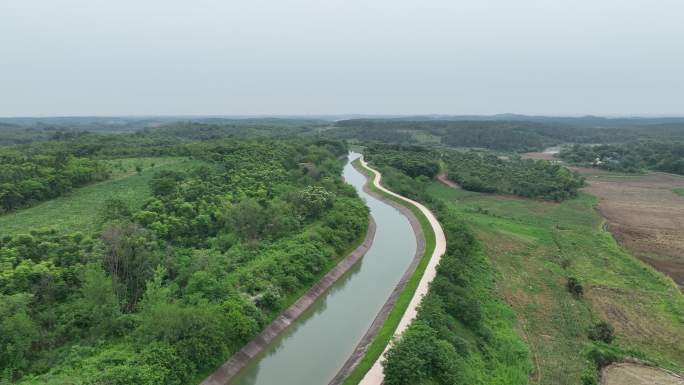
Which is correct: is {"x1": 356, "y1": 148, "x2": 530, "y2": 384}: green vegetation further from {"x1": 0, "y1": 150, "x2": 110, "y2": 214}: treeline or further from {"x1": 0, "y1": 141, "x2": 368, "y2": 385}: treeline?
{"x1": 0, "y1": 150, "x2": 110, "y2": 214}: treeline

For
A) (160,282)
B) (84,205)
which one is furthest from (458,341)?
(84,205)

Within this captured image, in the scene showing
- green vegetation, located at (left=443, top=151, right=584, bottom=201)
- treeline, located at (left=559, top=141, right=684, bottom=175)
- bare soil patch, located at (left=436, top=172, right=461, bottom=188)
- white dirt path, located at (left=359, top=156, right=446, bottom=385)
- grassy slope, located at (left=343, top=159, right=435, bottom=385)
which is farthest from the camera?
treeline, located at (left=559, top=141, right=684, bottom=175)

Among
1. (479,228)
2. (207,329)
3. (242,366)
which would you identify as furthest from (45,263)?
(479,228)

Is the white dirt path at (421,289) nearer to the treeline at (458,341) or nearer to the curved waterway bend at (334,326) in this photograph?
the treeline at (458,341)

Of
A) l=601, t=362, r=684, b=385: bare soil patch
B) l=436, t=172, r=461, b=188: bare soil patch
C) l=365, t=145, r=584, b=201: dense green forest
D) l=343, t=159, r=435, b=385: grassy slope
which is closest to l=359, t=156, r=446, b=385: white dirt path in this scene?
l=343, t=159, r=435, b=385: grassy slope

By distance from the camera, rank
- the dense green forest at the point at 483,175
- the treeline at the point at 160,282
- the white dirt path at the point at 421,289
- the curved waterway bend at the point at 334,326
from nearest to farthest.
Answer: the treeline at the point at 160,282 → the white dirt path at the point at 421,289 → the curved waterway bend at the point at 334,326 → the dense green forest at the point at 483,175

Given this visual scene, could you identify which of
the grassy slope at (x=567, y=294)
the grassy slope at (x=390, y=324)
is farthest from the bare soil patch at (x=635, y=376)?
A: the grassy slope at (x=390, y=324)

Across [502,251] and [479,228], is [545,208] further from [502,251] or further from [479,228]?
[502,251]
